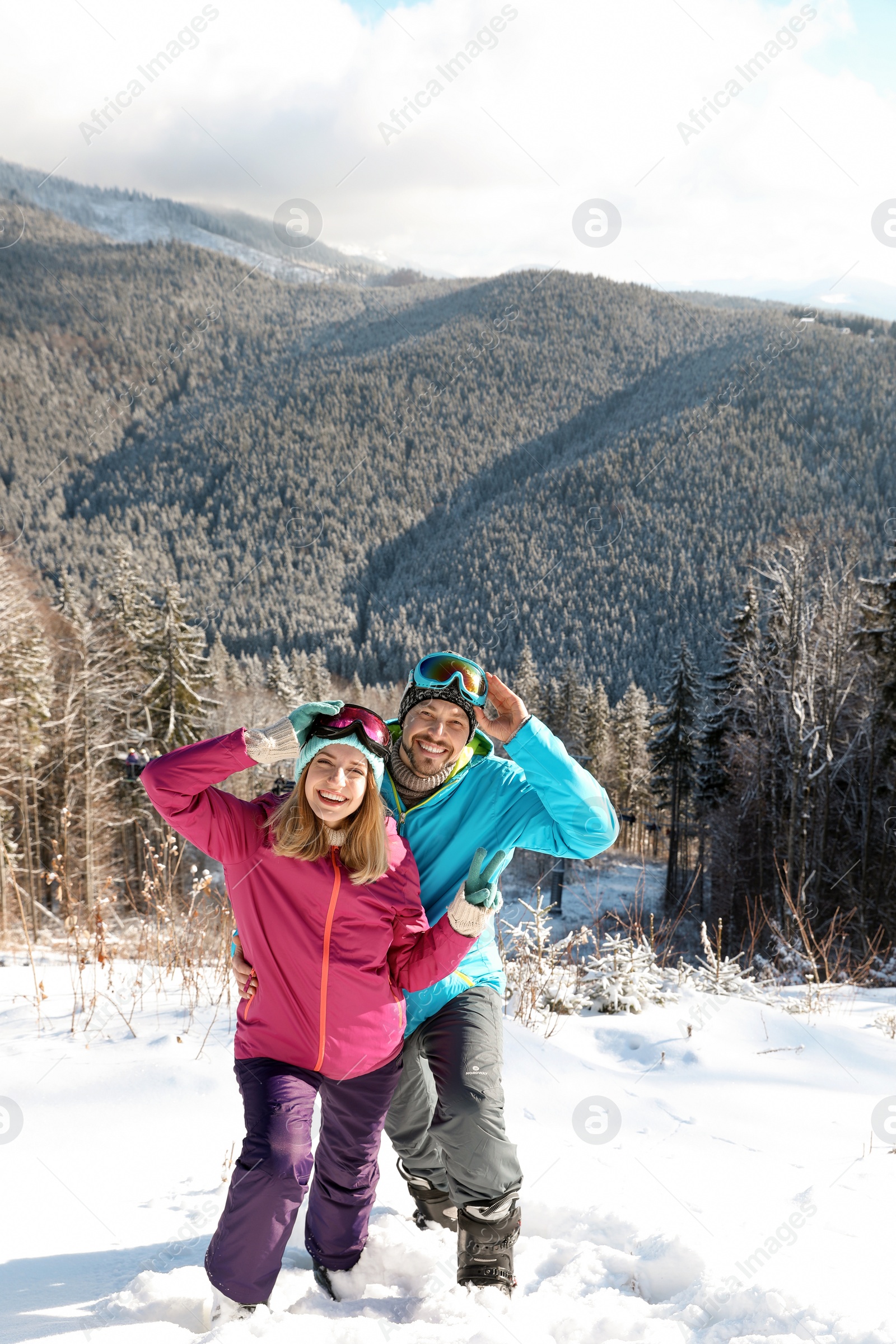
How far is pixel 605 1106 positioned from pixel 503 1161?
1.39m

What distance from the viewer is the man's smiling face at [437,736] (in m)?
2.73

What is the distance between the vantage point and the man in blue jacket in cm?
255

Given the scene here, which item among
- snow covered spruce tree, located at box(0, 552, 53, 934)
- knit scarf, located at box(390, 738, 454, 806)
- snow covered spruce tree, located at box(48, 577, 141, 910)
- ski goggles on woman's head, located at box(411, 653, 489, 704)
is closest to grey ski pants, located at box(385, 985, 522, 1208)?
knit scarf, located at box(390, 738, 454, 806)

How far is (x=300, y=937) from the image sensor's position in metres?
2.36

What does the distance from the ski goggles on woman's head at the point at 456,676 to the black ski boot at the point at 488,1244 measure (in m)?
1.54

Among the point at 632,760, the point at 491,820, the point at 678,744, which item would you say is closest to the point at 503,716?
the point at 491,820

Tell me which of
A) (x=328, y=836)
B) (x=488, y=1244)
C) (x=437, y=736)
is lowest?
(x=488, y=1244)

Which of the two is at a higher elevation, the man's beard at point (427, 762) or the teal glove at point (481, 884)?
the man's beard at point (427, 762)

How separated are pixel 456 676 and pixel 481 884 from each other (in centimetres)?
→ 76

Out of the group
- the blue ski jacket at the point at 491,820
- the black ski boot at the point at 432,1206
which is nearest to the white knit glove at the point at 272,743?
the blue ski jacket at the point at 491,820

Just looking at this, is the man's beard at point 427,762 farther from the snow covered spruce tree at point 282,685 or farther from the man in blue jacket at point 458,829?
the snow covered spruce tree at point 282,685

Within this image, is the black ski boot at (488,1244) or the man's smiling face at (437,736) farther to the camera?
the man's smiling face at (437,736)

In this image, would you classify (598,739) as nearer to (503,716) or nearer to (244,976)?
(503,716)

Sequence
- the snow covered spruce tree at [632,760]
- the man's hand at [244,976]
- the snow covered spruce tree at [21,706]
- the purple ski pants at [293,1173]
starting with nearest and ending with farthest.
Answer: the purple ski pants at [293,1173], the man's hand at [244,976], the snow covered spruce tree at [21,706], the snow covered spruce tree at [632,760]
